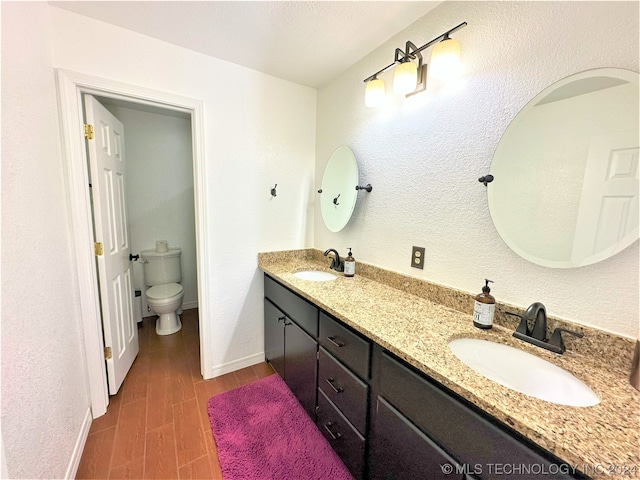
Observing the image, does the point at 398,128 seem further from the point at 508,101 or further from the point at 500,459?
the point at 500,459

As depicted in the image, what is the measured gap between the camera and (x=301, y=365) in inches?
60.7

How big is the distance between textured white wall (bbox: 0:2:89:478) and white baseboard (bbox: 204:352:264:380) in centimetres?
73

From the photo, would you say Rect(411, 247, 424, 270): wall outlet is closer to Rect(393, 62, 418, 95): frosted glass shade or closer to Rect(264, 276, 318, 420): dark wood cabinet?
Rect(264, 276, 318, 420): dark wood cabinet

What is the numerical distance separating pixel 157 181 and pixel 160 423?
90.7 inches

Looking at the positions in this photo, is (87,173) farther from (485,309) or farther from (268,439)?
(485,309)

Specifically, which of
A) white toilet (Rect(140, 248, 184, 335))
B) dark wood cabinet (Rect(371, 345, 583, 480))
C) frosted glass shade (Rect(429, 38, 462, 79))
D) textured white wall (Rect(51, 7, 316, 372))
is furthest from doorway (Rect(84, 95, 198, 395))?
dark wood cabinet (Rect(371, 345, 583, 480))

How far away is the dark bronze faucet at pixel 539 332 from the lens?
867mm

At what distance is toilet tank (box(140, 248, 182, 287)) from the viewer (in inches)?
105

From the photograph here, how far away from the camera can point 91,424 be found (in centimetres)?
149

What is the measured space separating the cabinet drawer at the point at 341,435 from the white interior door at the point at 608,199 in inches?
43.9

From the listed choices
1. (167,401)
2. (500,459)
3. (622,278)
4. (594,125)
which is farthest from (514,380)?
(167,401)

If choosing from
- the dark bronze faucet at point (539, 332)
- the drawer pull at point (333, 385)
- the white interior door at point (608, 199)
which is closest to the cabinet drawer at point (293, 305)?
the drawer pull at point (333, 385)

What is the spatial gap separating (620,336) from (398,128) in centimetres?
125

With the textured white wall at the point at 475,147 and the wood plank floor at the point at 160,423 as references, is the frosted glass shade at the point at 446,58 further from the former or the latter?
the wood plank floor at the point at 160,423
